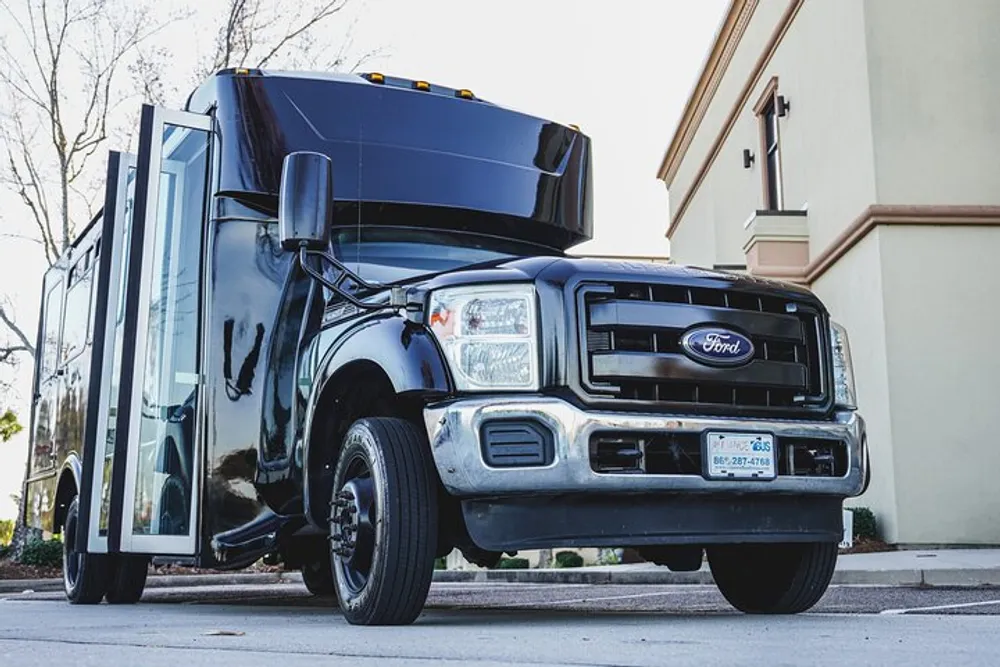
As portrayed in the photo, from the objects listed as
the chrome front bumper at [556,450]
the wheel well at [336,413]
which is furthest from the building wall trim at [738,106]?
the chrome front bumper at [556,450]

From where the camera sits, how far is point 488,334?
5.18m

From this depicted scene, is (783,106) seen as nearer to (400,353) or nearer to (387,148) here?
(387,148)

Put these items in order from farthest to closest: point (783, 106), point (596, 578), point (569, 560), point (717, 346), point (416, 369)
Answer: point (569, 560), point (783, 106), point (596, 578), point (717, 346), point (416, 369)

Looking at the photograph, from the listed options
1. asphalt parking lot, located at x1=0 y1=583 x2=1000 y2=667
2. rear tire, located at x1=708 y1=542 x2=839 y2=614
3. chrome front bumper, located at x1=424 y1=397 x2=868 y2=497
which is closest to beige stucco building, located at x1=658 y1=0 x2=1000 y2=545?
asphalt parking lot, located at x1=0 y1=583 x2=1000 y2=667

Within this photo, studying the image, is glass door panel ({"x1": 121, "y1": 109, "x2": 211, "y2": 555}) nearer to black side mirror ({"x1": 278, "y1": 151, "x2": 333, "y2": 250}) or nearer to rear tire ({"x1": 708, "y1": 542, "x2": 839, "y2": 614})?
black side mirror ({"x1": 278, "y1": 151, "x2": 333, "y2": 250})

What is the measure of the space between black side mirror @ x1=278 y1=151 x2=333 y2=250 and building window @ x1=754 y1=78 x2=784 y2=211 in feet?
50.0

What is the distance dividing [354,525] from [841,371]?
2341 millimetres

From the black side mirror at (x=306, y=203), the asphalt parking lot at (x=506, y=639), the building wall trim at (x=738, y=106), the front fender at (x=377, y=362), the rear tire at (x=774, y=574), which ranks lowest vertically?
the asphalt parking lot at (x=506, y=639)

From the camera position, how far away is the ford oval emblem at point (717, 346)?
5340 mm

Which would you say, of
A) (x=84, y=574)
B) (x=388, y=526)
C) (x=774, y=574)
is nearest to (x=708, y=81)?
(x=84, y=574)

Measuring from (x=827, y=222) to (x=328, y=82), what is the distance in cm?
1124

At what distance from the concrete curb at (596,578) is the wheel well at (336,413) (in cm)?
651

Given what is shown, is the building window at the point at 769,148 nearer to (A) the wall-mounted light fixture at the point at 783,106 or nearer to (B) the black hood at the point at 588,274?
(A) the wall-mounted light fixture at the point at 783,106

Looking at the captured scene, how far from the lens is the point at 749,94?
70.3ft
